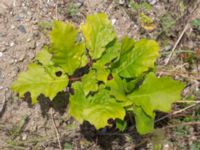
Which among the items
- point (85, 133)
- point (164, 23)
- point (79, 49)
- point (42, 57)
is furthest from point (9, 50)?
point (164, 23)

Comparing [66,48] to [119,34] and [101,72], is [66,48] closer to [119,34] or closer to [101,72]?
[101,72]

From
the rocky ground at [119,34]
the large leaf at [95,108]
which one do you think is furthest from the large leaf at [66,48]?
the rocky ground at [119,34]

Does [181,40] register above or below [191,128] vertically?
above

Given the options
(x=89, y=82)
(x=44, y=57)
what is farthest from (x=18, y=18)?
(x=89, y=82)

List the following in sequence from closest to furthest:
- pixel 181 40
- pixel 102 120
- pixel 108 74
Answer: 1. pixel 102 120
2. pixel 108 74
3. pixel 181 40

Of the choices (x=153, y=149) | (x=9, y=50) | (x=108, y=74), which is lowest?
(x=153, y=149)

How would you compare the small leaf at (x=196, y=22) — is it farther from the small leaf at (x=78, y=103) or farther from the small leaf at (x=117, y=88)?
the small leaf at (x=78, y=103)

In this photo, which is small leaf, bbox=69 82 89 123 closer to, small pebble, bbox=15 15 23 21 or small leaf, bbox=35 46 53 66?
small leaf, bbox=35 46 53 66

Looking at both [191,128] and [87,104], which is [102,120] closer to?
[87,104]
